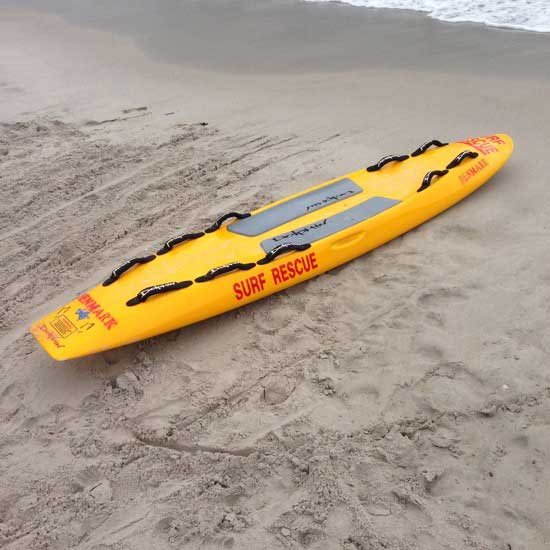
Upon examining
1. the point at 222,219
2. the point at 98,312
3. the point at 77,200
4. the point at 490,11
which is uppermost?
the point at 490,11

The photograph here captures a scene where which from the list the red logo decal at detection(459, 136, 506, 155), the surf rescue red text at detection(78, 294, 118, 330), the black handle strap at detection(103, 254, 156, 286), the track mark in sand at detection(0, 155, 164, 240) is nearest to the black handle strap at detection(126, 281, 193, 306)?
the surf rescue red text at detection(78, 294, 118, 330)

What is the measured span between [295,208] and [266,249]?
486 mm

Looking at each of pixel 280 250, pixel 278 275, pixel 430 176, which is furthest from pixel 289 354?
pixel 430 176

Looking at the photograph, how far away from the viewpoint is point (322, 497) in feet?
8.36

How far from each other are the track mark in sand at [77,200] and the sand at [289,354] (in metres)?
0.03

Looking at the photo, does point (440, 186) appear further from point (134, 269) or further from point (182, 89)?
point (182, 89)

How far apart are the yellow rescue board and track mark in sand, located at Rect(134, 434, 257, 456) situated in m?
0.59

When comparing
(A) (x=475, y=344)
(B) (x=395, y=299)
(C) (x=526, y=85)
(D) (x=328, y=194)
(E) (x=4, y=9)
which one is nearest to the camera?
(A) (x=475, y=344)

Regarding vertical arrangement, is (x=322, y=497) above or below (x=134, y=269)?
below

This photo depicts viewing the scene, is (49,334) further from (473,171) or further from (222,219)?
(473,171)

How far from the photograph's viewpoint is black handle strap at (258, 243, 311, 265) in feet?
12.1

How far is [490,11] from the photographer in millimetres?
8039

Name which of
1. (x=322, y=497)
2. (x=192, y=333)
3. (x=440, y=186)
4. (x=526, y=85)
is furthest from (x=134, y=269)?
(x=526, y=85)

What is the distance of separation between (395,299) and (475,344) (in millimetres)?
582
